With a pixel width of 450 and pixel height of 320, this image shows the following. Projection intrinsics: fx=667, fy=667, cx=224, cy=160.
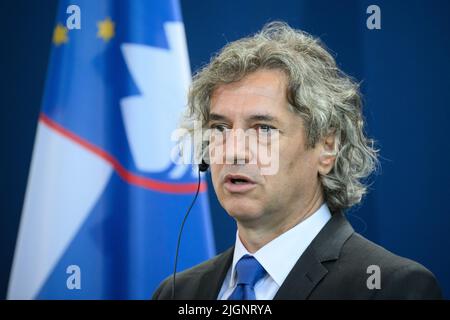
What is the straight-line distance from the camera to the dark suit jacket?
1652mm

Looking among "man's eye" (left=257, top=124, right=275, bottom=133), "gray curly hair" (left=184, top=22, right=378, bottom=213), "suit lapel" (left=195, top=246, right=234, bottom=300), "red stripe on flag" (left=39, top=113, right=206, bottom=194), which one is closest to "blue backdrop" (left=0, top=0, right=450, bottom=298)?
"red stripe on flag" (left=39, top=113, right=206, bottom=194)

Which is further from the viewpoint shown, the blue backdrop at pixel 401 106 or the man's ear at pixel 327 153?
the blue backdrop at pixel 401 106

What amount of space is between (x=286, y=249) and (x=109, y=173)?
1162mm

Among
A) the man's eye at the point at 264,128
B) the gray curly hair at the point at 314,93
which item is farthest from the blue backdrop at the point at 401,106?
the man's eye at the point at 264,128

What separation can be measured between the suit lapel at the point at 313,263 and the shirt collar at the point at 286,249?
A: 0.03 meters

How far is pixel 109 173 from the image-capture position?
2.79m

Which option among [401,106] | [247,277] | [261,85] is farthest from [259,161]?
[401,106]

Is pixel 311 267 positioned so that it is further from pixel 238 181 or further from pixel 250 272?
pixel 238 181

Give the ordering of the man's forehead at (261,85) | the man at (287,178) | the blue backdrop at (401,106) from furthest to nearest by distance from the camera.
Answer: the blue backdrop at (401,106) < the man's forehead at (261,85) < the man at (287,178)

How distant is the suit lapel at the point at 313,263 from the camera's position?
5.70 feet

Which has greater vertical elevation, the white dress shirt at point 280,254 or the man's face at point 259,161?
the man's face at point 259,161

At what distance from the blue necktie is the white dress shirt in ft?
0.04

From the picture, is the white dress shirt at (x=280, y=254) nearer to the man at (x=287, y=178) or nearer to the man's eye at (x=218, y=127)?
the man at (x=287, y=178)
